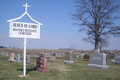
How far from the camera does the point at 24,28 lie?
372 inches

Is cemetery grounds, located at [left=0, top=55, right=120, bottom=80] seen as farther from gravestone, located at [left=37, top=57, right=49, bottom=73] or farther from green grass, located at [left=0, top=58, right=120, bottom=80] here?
gravestone, located at [left=37, top=57, right=49, bottom=73]

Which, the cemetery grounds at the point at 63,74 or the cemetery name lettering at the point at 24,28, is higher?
the cemetery name lettering at the point at 24,28

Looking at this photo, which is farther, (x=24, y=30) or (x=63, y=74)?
(x=63, y=74)

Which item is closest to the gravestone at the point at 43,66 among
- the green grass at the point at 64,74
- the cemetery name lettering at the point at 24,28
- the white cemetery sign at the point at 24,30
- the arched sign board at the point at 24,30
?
the green grass at the point at 64,74

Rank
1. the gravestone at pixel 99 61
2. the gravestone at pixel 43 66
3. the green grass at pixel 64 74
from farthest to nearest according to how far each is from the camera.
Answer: the gravestone at pixel 99 61 → the gravestone at pixel 43 66 → the green grass at pixel 64 74

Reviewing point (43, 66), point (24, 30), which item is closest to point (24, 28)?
point (24, 30)

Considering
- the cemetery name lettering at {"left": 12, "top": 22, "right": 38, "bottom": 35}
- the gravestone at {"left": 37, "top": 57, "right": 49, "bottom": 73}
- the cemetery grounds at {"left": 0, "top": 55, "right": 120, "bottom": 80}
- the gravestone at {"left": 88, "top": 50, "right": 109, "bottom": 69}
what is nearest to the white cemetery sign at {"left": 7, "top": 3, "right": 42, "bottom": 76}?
the cemetery name lettering at {"left": 12, "top": 22, "right": 38, "bottom": 35}

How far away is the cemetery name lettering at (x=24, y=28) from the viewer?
9190 mm

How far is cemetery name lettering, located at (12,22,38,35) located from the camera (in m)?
9.19

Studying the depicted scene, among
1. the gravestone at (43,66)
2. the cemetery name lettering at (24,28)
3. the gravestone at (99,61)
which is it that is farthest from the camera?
the gravestone at (99,61)

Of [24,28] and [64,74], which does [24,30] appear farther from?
[64,74]

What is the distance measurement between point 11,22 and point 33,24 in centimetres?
156

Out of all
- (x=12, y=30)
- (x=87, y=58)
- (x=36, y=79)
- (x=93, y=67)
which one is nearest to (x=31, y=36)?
(x=12, y=30)

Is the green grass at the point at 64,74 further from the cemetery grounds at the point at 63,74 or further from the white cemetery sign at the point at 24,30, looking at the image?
the white cemetery sign at the point at 24,30
